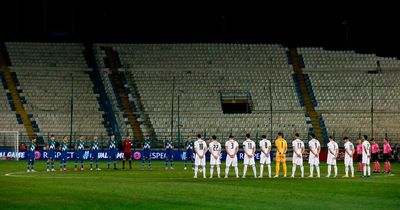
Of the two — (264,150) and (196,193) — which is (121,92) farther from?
(196,193)

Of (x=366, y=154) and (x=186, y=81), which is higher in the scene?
(x=186, y=81)

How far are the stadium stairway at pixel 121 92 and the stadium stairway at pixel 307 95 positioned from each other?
14.5 meters

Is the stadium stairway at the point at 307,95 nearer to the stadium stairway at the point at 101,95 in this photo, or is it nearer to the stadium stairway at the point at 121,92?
the stadium stairway at the point at 121,92

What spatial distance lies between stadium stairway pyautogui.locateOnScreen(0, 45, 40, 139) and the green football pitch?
2980 centimetres

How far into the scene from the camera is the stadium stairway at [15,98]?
74.2 meters

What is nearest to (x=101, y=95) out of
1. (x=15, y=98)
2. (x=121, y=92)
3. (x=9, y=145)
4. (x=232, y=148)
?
(x=121, y=92)

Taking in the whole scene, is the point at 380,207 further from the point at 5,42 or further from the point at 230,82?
the point at 5,42

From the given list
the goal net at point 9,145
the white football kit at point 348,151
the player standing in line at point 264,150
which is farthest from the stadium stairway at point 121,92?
the white football kit at point 348,151

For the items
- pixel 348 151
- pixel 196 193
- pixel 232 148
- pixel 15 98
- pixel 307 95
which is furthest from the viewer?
pixel 307 95

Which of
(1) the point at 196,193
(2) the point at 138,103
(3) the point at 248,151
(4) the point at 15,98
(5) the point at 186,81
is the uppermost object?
Answer: (5) the point at 186,81

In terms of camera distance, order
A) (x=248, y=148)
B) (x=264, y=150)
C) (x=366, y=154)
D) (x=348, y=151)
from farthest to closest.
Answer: (x=366, y=154) → (x=348, y=151) → (x=264, y=150) → (x=248, y=148)

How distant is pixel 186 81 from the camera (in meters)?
81.8

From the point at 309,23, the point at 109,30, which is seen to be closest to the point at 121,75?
the point at 109,30

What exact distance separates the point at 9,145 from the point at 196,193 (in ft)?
135
